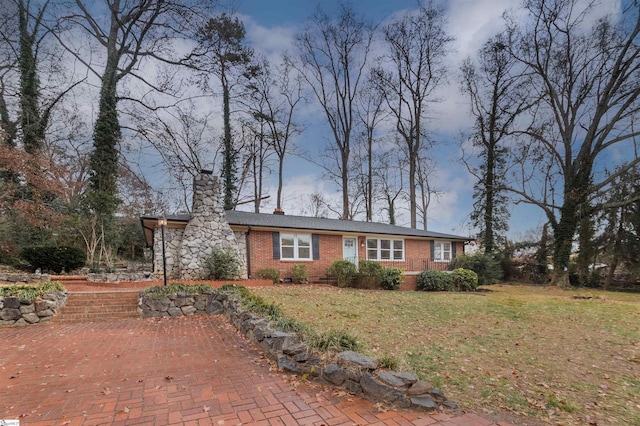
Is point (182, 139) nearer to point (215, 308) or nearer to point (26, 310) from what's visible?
point (26, 310)

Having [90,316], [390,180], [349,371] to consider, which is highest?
[390,180]

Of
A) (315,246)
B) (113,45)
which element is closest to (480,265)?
(315,246)

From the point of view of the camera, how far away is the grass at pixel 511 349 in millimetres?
3100

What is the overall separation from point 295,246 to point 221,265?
3547 millimetres

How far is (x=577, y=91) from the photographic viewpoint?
51.7 feet

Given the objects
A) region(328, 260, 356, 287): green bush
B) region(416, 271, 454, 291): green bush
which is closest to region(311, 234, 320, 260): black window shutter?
region(328, 260, 356, 287): green bush

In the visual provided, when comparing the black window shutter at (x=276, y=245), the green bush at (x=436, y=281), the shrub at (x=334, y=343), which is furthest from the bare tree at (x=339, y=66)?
the shrub at (x=334, y=343)

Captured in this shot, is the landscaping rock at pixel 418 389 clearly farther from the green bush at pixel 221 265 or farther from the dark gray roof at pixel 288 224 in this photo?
the dark gray roof at pixel 288 224

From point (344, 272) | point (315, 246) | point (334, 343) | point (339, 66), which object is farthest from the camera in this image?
point (339, 66)

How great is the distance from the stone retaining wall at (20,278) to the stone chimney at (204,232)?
187 inches

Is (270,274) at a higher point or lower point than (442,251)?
lower

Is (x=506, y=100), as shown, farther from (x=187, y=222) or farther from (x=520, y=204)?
(x=187, y=222)

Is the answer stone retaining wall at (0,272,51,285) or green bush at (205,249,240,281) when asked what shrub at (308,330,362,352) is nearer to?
green bush at (205,249,240,281)

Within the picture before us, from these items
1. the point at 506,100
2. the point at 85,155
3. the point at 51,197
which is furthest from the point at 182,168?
the point at 506,100
